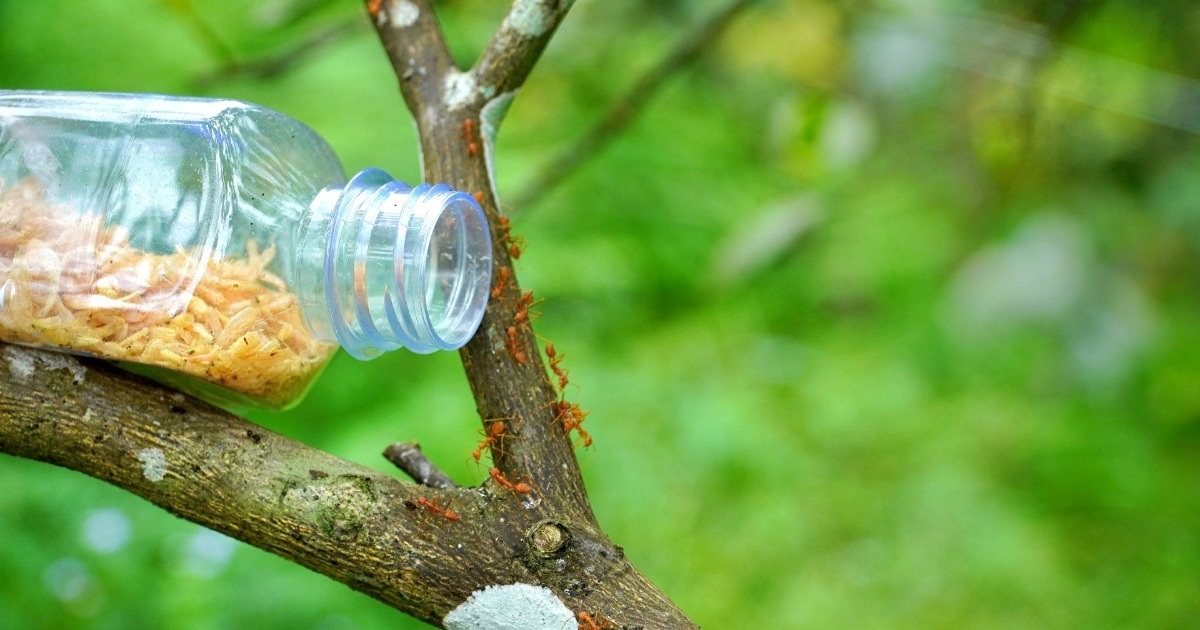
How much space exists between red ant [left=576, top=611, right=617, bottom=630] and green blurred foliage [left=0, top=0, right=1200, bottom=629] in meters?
0.57

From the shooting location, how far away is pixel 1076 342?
1.38m

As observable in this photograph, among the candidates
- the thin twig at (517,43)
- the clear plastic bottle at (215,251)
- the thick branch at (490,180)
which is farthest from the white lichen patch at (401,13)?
the clear plastic bottle at (215,251)

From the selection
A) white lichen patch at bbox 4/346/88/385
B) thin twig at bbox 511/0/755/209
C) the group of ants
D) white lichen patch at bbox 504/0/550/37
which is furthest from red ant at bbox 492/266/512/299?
thin twig at bbox 511/0/755/209

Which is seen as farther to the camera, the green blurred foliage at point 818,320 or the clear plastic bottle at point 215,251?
the green blurred foliage at point 818,320

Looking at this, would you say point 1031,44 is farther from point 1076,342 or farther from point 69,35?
point 69,35

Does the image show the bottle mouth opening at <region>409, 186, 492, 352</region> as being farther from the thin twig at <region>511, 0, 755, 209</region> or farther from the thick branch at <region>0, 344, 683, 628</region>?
the thin twig at <region>511, 0, 755, 209</region>

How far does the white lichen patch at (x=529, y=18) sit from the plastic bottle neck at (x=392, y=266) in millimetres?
235

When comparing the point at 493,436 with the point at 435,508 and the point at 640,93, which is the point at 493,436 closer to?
the point at 435,508

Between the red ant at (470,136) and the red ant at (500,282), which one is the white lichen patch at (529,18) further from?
the red ant at (500,282)

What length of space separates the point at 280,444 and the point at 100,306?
0.18 m

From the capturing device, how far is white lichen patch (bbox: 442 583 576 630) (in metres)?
0.81

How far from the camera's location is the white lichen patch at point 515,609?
0.81 metres

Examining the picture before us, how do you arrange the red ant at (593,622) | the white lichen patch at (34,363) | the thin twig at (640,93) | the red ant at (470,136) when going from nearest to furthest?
1. the red ant at (593,622)
2. the white lichen patch at (34,363)
3. the red ant at (470,136)
4. the thin twig at (640,93)

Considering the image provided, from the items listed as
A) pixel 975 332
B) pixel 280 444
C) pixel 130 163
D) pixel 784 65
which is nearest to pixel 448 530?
pixel 280 444
